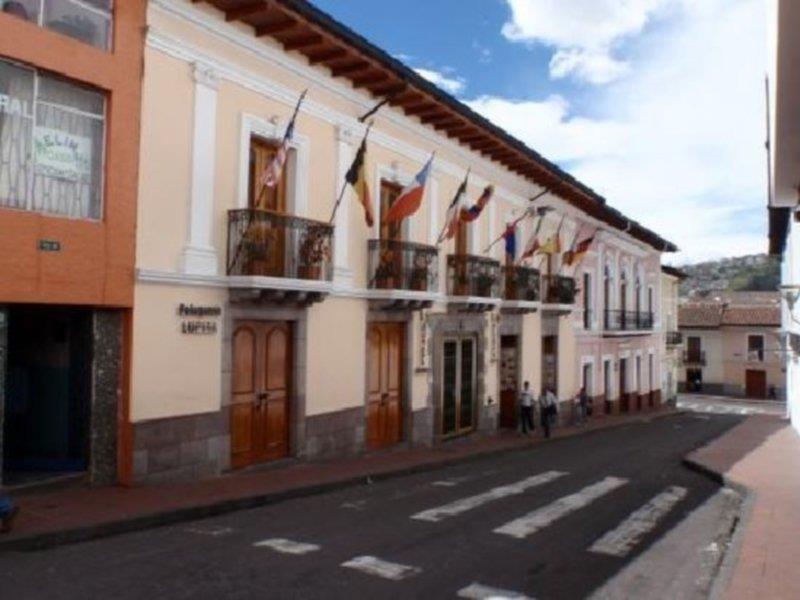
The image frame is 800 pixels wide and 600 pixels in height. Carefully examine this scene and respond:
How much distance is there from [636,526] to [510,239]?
1153 cm

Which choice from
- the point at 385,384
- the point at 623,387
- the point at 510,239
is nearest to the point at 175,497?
the point at 385,384

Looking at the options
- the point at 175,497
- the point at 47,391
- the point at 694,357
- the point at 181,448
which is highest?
the point at 47,391

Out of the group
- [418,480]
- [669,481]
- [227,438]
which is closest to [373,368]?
[418,480]

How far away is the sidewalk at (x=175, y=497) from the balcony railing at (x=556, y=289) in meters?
10.2

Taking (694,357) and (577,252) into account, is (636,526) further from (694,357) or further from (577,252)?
(694,357)

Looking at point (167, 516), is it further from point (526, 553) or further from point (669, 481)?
point (669, 481)

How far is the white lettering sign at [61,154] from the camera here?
388 inches

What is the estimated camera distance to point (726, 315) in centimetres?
5847

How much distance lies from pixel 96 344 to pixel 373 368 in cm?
697

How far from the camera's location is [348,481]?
1268 centimetres

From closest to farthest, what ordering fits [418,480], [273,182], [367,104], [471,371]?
[273,182]
[418,480]
[367,104]
[471,371]

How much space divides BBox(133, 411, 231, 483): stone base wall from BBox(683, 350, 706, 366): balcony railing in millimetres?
53189

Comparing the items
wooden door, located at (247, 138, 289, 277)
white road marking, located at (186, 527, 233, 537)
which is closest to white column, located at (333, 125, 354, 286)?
wooden door, located at (247, 138, 289, 277)

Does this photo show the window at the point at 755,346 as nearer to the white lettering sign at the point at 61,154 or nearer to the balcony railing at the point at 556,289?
the balcony railing at the point at 556,289
